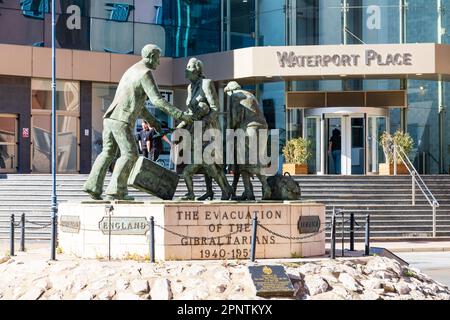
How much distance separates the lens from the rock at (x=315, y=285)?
14203mm

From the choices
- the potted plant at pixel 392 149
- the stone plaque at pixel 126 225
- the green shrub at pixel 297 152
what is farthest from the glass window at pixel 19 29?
the stone plaque at pixel 126 225

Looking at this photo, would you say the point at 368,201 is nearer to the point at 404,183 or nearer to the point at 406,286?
the point at 404,183

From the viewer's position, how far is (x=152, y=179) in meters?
17.3

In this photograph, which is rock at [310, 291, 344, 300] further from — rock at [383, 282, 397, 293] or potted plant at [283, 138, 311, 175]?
Result: potted plant at [283, 138, 311, 175]

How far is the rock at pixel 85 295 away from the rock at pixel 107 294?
110mm

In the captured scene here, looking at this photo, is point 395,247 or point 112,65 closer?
point 395,247

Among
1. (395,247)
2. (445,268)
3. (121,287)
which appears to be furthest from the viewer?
(395,247)

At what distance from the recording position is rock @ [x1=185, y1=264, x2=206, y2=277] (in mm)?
14359

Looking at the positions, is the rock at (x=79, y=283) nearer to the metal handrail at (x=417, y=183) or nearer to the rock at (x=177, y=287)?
the rock at (x=177, y=287)

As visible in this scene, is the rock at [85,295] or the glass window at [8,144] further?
the glass window at [8,144]

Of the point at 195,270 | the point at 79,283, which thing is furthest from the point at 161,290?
the point at 79,283

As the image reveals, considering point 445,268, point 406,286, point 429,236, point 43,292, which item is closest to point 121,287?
point 43,292

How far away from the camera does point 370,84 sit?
132ft

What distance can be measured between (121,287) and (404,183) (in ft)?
69.7
